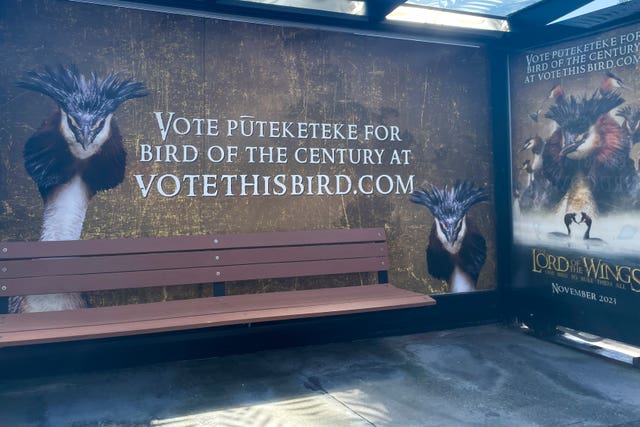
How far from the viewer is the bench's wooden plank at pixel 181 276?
139 inches

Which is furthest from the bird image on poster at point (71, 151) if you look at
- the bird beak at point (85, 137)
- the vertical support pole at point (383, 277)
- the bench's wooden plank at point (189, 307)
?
the vertical support pole at point (383, 277)

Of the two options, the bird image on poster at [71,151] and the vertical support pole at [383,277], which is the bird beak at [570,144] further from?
the bird image on poster at [71,151]

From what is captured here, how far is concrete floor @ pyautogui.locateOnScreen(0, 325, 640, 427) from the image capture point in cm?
305

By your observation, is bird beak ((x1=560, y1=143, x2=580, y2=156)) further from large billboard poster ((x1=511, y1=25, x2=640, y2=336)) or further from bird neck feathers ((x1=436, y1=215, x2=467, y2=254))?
bird neck feathers ((x1=436, y1=215, x2=467, y2=254))

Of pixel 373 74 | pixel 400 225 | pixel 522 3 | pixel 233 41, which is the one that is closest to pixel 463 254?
pixel 400 225

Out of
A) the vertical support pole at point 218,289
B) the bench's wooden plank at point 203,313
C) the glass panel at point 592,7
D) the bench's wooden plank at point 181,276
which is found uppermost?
the glass panel at point 592,7

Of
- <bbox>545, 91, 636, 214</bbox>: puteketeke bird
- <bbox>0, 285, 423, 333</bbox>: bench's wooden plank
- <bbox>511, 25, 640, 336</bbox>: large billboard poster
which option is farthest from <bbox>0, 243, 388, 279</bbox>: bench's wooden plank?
<bbox>545, 91, 636, 214</bbox>: puteketeke bird

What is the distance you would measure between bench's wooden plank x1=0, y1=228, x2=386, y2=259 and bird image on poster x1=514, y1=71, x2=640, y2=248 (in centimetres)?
148

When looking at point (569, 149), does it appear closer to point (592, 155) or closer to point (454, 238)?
point (592, 155)

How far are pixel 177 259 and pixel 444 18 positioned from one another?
3061 mm

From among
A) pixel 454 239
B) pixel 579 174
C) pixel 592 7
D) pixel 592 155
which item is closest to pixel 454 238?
pixel 454 239

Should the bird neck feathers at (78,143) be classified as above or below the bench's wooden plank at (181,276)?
above

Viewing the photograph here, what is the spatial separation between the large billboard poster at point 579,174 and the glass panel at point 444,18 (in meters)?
0.39

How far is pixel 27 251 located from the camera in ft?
11.7
